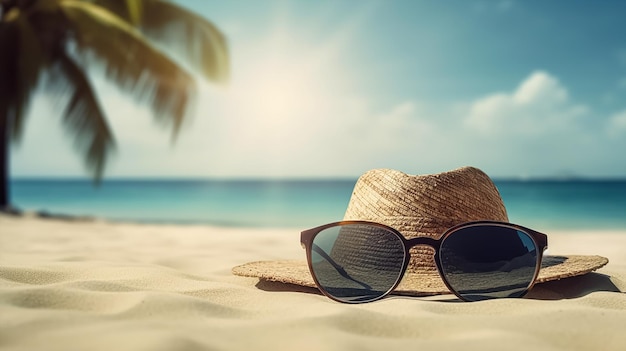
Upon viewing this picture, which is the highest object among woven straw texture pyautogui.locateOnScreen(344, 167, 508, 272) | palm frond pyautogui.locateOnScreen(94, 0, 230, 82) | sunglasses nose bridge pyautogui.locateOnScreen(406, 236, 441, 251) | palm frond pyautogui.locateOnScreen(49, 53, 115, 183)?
palm frond pyautogui.locateOnScreen(94, 0, 230, 82)

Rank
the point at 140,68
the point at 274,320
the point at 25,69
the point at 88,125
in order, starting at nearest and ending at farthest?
the point at 274,320 → the point at 25,69 → the point at 140,68 → the point at 88,125

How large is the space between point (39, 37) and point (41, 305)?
8181 mm

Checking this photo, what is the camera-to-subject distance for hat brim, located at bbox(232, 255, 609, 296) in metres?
1.49

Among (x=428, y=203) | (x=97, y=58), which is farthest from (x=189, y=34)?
(x=428, y=203)

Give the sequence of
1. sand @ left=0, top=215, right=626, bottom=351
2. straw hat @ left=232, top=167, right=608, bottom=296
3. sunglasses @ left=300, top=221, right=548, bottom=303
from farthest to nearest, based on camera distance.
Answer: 1. straw hat @ left=232, top=167, right=608, bottom=296
2. sunglasses @ left=300, top=221, right=548, bottom=303
3. sand @ left=0, top=215, right=626, bottom=351

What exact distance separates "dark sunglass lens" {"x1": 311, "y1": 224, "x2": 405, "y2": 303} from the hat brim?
73 mm

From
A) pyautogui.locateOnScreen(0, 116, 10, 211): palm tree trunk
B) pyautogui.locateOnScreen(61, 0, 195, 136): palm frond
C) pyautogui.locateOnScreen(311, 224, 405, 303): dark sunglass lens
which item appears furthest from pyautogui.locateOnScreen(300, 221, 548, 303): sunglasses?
pyautogui.locateOnScreen(0, 116, 10, 211): palm tree trunk

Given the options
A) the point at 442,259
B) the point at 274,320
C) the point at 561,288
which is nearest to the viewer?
the point at 274,320

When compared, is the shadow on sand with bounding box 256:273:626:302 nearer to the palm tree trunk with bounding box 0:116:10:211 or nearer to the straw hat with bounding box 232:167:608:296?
the straw hat with bounding box 232:167:608:296

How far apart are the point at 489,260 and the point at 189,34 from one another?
7.26 metres

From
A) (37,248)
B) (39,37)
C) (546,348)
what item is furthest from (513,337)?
(39,37)

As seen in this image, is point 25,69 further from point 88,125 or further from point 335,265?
point 335,265

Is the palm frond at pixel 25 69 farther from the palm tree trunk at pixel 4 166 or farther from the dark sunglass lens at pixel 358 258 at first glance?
the dark sunglass lens at pixel 358 258

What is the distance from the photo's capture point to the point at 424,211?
1642 millimetres
